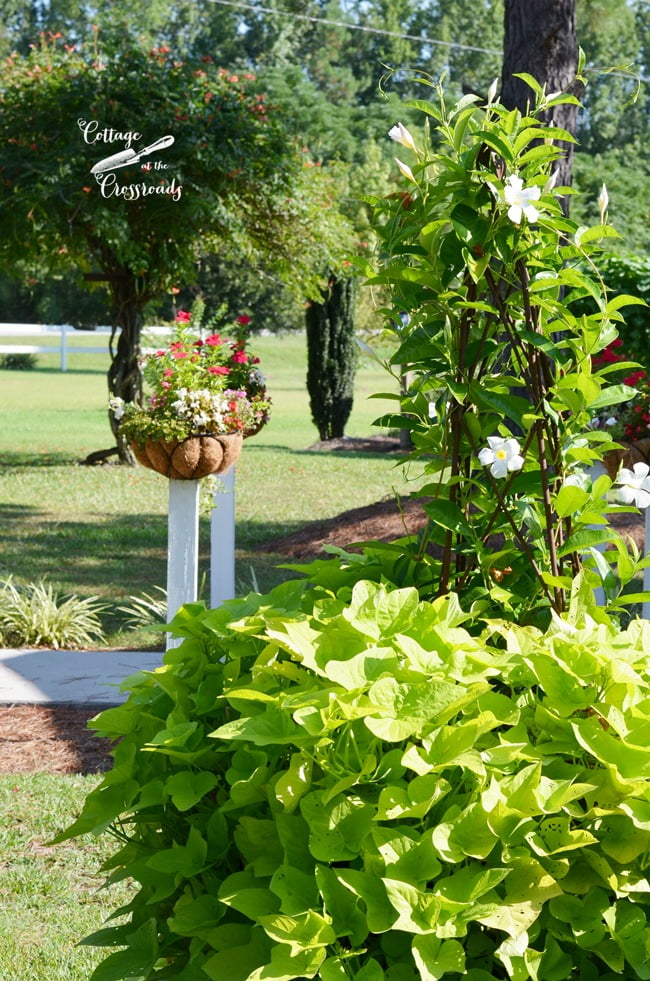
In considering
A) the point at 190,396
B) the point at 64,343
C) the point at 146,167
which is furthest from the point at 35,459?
the point at 64,343

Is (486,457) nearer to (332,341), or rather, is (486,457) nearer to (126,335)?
(126,335)

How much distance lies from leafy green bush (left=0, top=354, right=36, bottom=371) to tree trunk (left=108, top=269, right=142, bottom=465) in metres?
19.0

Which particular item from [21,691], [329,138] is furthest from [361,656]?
[329,138]

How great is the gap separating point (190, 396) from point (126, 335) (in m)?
8.01

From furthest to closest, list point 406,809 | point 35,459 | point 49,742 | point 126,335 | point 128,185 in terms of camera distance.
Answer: point 35,459, point 126,335, point 128,185, point 49,742, point 406,809

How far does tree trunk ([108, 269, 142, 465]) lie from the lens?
→ 11.9m

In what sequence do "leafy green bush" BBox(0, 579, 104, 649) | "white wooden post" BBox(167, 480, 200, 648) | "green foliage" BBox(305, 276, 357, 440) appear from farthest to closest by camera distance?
1. "green foliage" BBox(305, 276, 357, 440)
2. "leafy green bush" BBox(0, 579, 104, 649)
3. "white wooden post" BBox(167, 480, 200, 648)

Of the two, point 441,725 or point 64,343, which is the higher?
point 64,343

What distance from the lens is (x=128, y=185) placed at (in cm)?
1048

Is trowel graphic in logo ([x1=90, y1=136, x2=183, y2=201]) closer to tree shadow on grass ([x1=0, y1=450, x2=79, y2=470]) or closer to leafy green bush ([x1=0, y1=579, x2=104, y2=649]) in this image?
tree shadow on grass ([x1=0, y1=450, x2=79, y2=470])

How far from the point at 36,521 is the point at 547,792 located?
28.9 ft

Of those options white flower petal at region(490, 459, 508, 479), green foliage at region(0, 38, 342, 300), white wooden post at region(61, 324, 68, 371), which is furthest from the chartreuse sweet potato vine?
white wooden post at region(61, 324, 68, 371)

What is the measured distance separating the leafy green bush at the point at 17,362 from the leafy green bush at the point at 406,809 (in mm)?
29973

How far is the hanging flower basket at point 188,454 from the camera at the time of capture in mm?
4184
